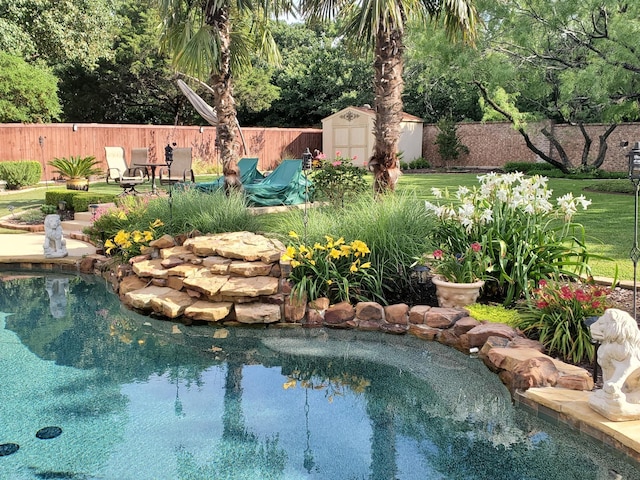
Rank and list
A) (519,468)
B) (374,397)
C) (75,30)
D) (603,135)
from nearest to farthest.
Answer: (519,468)
(374,397)
(75,30)
(603,135)

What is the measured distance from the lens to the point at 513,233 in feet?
16.3

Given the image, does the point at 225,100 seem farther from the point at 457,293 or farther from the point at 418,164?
the point at 418,164

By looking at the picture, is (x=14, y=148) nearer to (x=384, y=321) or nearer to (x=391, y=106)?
(x=391, y=106)

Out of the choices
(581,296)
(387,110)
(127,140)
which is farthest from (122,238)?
(127,140)

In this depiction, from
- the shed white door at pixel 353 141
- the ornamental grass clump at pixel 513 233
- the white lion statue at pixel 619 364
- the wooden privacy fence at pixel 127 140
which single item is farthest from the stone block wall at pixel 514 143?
the white lion statue at pixel 619 364

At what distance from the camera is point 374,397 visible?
3721 mm

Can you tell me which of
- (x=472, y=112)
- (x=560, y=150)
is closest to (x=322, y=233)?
(x=560, y=150)

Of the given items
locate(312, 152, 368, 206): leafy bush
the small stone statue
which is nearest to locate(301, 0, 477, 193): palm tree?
locate(312, 152, 368, 206): leafy bush

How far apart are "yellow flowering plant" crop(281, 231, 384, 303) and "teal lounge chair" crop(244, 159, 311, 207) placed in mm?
4783

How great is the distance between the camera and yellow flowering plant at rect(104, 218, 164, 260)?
21.0 ft

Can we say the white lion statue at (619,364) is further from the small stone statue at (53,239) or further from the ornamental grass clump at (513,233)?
the small stone statue at (53,239)

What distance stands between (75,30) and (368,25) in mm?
12259

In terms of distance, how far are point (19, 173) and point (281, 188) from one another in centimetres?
812

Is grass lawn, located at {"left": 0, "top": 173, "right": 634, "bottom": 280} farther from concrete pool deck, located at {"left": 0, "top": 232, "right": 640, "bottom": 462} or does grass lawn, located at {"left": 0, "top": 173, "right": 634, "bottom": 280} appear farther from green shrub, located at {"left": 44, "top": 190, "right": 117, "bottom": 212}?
concrete pool deck, located at {"left": 0, "top": 232, "right": 640, "bottom": 462}
